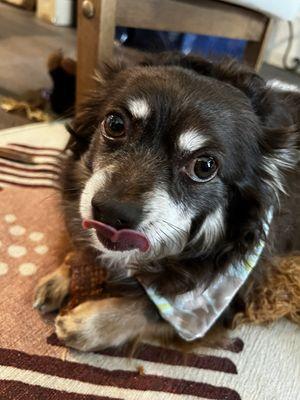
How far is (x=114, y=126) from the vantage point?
111cm

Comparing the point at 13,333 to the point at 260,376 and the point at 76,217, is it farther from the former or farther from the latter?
the point at 260,376

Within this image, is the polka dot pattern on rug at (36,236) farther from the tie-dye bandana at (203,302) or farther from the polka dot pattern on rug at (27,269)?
the tie-dye bandana at (203,302)

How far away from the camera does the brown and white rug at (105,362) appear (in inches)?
42.7

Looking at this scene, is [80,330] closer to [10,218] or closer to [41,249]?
[41,249]

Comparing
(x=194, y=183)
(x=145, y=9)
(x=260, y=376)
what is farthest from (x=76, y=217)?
(x=145, y=9)

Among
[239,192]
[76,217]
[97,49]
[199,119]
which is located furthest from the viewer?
[97,49]

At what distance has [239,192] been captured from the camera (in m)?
1.15

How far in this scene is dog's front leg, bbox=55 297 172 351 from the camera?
116 cm

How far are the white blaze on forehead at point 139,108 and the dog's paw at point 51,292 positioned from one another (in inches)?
21.3

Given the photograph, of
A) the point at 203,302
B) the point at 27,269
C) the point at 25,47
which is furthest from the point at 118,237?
the point at 25,47

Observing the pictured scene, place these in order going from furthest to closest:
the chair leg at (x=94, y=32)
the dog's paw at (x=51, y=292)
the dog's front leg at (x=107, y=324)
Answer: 1. the chair leg at (x=94, y=32)
2. the dog's paw at (x=51, y=292)
3. the dog's front leg at (x=107, y=324)

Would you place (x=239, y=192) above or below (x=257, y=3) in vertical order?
below

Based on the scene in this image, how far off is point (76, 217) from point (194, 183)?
0.38m

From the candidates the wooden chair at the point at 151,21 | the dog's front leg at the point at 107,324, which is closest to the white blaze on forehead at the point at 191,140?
the dog's front leg at the point at 107,324
